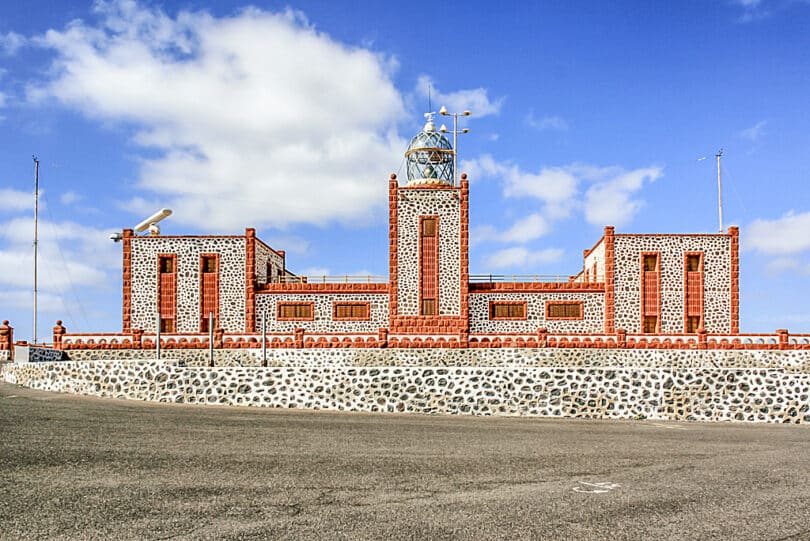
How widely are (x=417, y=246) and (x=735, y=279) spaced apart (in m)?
13.7

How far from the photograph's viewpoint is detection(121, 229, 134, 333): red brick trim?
3322cm

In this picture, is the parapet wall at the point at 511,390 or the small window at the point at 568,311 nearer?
the parapet wall at the point at 511,390

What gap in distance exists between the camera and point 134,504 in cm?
734

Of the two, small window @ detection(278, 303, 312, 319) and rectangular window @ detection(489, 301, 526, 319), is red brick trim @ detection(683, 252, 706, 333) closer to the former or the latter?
rectangular window @ detection(489, 301, 526, 319)

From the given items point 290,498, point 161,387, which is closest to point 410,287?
point 161,387

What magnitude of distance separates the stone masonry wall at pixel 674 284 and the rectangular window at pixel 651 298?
154mm

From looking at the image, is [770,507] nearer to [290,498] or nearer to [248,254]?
[290,498]

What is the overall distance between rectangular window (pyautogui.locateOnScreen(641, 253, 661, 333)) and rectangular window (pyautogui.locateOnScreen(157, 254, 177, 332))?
790 inches

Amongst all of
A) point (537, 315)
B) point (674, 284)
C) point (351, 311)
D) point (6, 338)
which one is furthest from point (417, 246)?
point (6, 338)

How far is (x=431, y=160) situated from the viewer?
3662 cm

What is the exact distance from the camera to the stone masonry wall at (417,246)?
1297 inches

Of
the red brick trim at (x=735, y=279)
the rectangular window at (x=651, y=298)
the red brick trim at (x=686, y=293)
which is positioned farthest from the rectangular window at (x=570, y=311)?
the red brick trim at (x=735, y=279)

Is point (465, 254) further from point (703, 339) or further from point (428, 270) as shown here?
point (703, 339)

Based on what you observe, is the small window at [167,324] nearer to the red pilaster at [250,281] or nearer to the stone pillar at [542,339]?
the red pilaster at [250,281]
